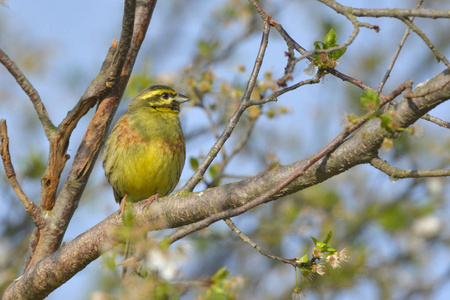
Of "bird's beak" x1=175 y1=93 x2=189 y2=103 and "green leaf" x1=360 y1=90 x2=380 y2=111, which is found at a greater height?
"bird's beak" x1=175 y1=93 x2=189 y2=103

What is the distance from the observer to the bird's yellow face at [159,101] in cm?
666

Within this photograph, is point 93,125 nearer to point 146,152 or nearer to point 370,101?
point 146,152

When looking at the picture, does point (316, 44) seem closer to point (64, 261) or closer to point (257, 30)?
point (64, 261)

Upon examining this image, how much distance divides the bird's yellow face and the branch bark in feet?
8.36

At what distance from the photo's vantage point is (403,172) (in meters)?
A: 2.96

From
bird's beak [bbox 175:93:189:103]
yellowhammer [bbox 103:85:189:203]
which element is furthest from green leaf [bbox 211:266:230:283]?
bird's beak [bbox 175:93:189:103]

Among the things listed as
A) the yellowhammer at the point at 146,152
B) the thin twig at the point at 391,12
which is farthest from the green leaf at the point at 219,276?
the yellowhammer at the point at 146,152

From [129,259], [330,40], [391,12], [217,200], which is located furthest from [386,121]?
[129,259]

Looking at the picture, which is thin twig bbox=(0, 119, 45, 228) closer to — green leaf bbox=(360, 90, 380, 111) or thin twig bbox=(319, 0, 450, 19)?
thin twig bbox=(319, 0, 450, 19)

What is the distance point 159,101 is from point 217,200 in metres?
3.27

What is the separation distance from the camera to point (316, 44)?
3504 millimetres

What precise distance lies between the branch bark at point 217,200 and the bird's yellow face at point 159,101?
8.36ft

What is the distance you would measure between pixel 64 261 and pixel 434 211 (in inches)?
225

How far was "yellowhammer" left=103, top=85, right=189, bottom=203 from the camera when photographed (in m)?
6.14
